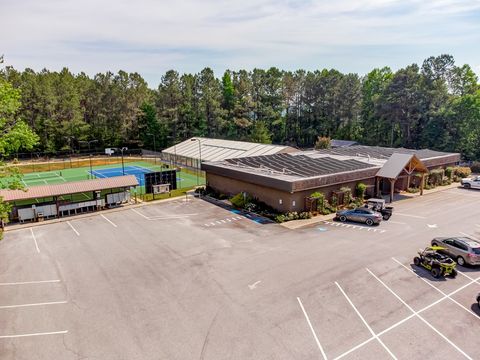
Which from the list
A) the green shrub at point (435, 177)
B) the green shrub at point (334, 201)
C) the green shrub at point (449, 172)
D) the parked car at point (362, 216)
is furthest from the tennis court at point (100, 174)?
the green shrub at point (449, 172)

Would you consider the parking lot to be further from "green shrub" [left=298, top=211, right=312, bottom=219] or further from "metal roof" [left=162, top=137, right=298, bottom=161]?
"metal roof" [left=162, top=137, right=298, bottom=161]

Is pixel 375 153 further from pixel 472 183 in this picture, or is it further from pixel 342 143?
pixel 342 143

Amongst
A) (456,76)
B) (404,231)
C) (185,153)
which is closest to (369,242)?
(404,231)

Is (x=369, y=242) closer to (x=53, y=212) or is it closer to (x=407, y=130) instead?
(x=53, y=212)

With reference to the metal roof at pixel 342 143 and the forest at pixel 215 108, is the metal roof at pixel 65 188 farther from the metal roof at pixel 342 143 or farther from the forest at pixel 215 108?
the metal roof at pixel 342 143

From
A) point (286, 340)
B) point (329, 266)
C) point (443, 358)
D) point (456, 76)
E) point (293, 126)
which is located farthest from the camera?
point (293, 126)
